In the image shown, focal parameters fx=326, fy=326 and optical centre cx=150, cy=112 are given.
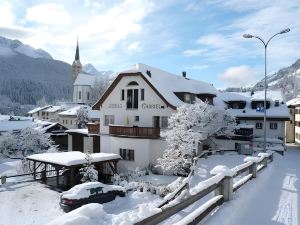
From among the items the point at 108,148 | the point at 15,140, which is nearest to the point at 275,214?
the point at 108,148

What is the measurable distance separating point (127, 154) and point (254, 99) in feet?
74.8

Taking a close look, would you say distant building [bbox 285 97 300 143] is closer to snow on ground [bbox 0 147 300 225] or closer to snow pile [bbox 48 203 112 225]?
snow on ground [bbox 0 147 300 225]

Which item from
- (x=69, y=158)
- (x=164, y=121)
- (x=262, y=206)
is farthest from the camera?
(x=164, y=121)

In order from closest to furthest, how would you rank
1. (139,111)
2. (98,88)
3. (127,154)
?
(127,154) → (139,111) → (98,88)

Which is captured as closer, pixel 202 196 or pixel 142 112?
pixel 202 196

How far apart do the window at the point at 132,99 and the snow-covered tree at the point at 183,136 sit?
537 cm

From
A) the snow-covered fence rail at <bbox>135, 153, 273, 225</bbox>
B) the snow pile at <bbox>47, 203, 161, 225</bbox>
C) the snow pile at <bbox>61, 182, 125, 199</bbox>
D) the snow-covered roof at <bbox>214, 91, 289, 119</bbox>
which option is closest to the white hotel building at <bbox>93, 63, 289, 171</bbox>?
the snow-covered roof at <bbox>214, 91, 289, 119</bbox>

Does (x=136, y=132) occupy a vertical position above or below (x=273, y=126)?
below

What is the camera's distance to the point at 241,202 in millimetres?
9805

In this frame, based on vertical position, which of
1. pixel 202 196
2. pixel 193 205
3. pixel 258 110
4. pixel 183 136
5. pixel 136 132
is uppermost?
pixel 258 110

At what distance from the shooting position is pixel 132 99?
3669 centimetres

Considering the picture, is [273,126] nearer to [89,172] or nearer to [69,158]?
[89,172]

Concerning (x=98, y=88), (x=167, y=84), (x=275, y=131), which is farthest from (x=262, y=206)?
(x=98, y=88)

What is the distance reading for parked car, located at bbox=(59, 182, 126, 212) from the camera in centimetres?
2172
